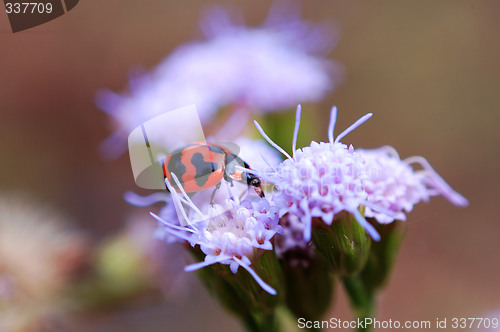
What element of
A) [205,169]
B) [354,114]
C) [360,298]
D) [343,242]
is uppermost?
[205,169]

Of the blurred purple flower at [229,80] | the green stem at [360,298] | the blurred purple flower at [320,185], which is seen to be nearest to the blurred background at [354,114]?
the blurred purple flower at [229,80]

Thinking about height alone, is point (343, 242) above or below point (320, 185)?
below

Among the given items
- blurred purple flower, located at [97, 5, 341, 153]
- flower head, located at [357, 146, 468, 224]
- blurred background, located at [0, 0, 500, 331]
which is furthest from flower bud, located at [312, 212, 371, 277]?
blurred background, located at [0, 0, 500, 331]

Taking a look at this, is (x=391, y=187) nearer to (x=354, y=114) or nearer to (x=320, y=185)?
(x=320, y=185)

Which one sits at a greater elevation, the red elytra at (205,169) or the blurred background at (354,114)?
the red elytra at (205,169)

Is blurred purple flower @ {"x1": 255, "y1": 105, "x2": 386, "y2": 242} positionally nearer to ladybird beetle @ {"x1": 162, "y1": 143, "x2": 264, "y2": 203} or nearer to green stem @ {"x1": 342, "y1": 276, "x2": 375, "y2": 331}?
ladybird beetle @ {"x1": 162, "y1": 143, "x2": 264, "y2": 203}

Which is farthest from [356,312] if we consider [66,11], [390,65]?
[390,65]

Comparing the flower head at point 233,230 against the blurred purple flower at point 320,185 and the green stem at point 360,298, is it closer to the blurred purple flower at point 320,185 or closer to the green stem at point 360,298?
the blurred purple flower at point 320,185

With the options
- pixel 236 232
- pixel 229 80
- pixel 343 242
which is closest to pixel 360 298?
pixel 343 242
